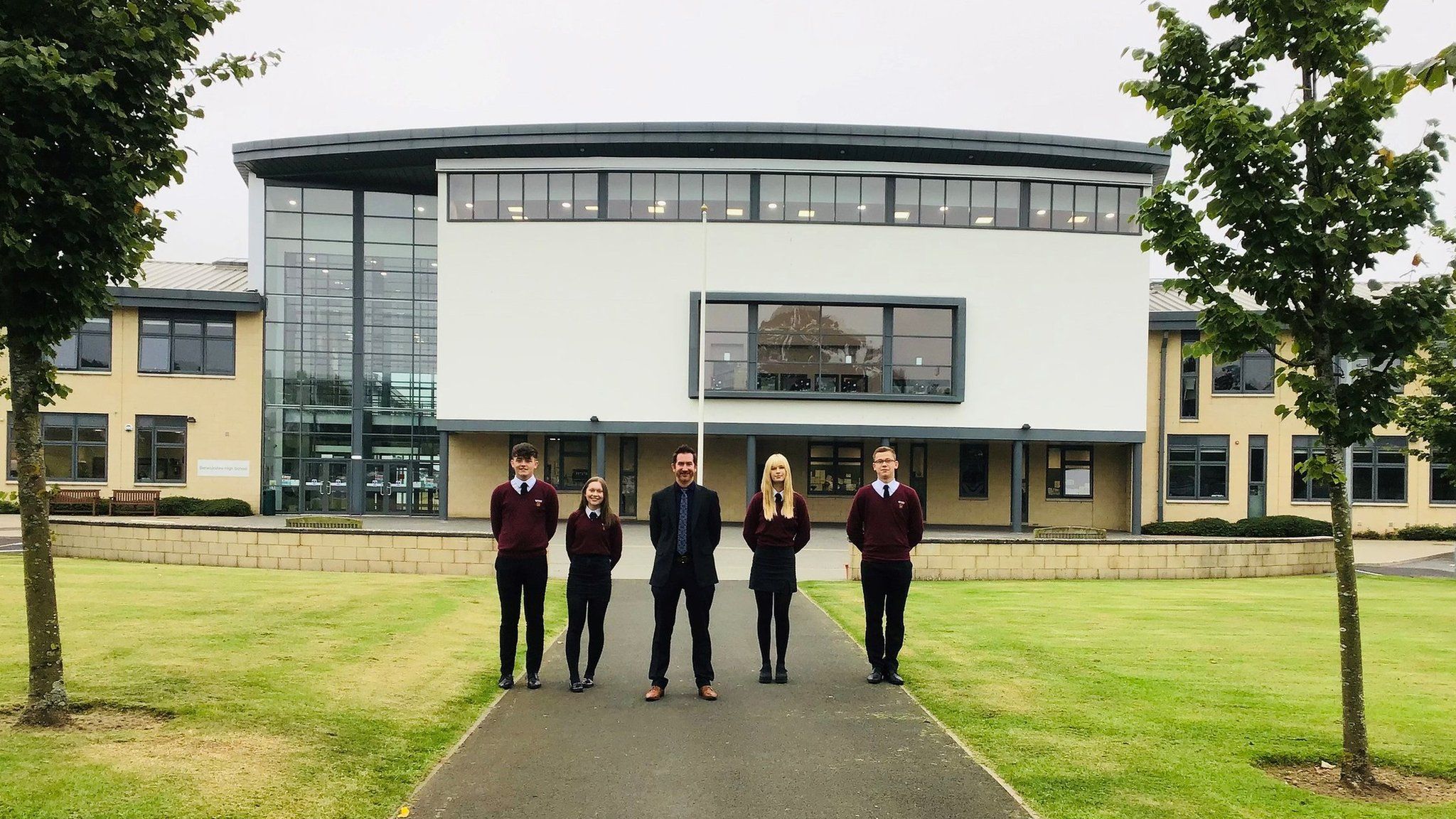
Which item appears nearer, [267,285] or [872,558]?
[872,558]

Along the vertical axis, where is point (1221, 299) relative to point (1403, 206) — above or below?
below

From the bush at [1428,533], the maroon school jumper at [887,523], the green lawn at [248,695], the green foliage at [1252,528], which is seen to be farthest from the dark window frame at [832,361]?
the maroon school jumper at [887,523]

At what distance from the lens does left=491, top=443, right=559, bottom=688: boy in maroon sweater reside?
295 inches

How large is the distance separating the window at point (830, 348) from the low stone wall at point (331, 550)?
15049mm

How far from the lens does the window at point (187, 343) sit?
3192 cm

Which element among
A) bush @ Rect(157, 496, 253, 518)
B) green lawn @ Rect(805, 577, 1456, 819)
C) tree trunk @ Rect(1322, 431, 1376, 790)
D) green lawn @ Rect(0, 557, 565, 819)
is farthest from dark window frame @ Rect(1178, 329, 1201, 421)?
bush @ Rect(157, 496, 253, 518)

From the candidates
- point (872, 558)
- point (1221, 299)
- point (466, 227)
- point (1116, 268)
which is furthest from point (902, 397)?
point (1221, 299)

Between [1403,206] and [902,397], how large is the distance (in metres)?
24.5

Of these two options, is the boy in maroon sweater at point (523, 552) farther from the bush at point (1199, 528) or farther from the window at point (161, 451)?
the window at point (161, 451)

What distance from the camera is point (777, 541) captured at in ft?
25.0

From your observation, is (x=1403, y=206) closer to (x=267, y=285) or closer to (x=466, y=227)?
(x=466, y=227)

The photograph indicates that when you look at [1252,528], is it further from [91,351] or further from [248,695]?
[91,351]

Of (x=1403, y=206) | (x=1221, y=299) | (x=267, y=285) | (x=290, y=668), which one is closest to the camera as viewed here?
(x=1403, y=206)

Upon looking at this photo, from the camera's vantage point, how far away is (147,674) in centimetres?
702
